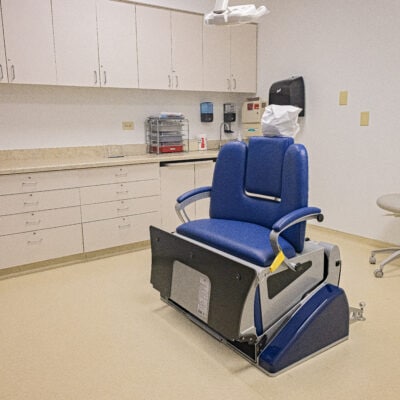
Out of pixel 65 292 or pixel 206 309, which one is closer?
pixel 206 309

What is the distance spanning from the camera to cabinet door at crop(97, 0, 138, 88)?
3.60 m

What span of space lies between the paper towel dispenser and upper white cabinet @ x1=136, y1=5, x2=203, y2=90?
2.87ft

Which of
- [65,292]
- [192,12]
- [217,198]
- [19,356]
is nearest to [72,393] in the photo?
[19,356]

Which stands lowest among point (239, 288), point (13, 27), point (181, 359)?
point (181, 359)

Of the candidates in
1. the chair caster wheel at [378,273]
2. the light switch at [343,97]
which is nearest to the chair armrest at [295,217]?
the chair caster wheel at [378,273]

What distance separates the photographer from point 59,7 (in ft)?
11.0

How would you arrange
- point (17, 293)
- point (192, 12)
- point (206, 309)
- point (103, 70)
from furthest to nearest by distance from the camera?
point (192, 12)
point (103, 70)
point (17, 293)
point (206, 309)

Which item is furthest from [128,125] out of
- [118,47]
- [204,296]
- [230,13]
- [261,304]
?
[261,304]

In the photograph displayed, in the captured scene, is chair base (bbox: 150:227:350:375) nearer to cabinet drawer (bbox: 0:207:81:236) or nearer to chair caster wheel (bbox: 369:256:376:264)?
chair caster wheel (bbox: 369:256:376:264)

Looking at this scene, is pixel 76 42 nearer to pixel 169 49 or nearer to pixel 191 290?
pixel 169 49

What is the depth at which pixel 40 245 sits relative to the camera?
3.23 metres

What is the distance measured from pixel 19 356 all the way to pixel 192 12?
361 cm

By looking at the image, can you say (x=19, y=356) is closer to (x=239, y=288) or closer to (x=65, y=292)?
(x=65, y=292)

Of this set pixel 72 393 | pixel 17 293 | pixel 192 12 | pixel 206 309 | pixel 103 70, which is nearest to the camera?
pixel 72 393
